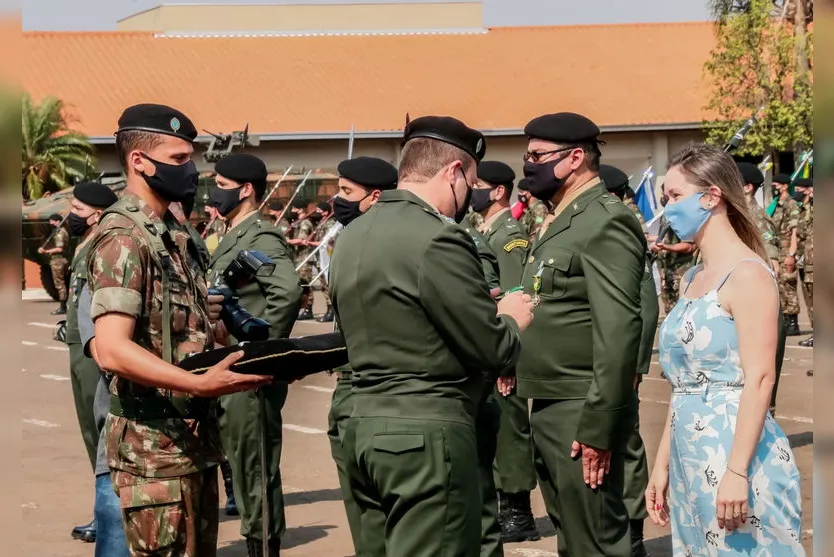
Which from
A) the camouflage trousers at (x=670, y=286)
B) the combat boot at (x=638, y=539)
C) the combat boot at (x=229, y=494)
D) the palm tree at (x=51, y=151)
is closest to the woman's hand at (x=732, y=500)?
the combat boot at (x=638, y=539)

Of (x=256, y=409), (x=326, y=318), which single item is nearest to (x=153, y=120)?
(x=256, y=409)

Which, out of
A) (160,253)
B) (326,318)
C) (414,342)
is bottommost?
(326,318)

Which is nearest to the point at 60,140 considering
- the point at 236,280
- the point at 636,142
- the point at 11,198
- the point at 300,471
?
the point at 636,142

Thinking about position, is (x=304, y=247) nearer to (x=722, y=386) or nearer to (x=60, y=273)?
(x=60, y=273)

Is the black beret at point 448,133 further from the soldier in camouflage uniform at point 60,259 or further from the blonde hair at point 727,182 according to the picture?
the soldier in camouflage uniform at point 60,259

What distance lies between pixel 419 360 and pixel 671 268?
1393 cm

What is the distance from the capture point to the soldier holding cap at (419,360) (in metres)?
3.86

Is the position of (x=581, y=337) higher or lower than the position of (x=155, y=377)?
lower

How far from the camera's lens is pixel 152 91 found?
4444 centimetres

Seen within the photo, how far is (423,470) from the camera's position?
387 centimetres

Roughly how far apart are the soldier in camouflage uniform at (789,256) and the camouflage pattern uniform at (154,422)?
14758 millimetres

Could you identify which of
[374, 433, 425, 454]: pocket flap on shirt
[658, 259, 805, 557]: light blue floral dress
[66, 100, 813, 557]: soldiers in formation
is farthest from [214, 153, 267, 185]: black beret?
[374, 433, 425, 454]: pocket flap on shirt

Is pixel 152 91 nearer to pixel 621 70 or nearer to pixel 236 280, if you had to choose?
pixel 621 70

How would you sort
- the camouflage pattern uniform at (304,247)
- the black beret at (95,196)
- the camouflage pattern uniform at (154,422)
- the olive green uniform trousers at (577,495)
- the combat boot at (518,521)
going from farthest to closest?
the camouflage pattern uniform at (304,247) → the black beret at (95,196) → the combat boot at (518,521) → the olive green uniform trousers at (577,495) → the camouflage pattern uniform at (154,422)
